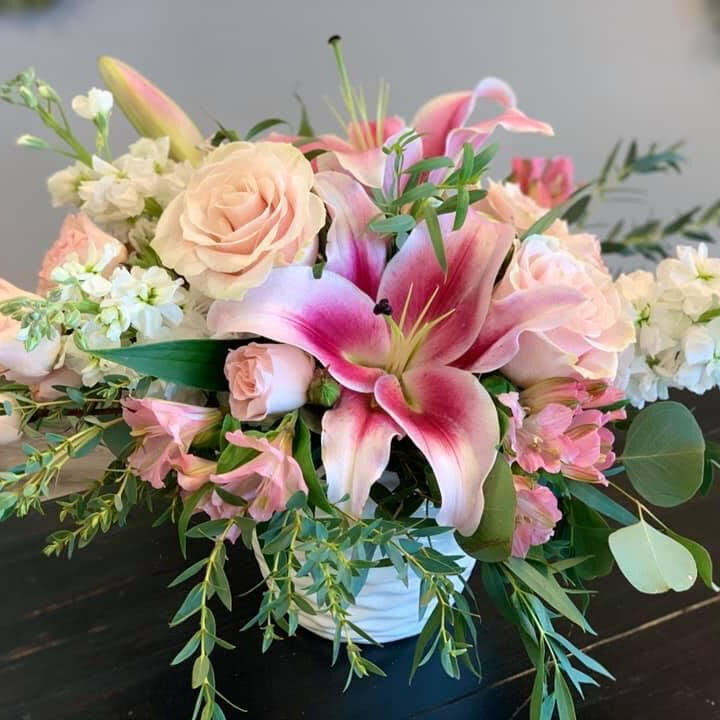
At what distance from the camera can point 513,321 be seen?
47 centimetres

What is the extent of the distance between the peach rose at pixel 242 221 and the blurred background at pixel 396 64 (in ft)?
2.48

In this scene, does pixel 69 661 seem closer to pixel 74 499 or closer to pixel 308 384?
pixel 74 499

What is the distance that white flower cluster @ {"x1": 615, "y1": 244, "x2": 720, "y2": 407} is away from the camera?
526 mm

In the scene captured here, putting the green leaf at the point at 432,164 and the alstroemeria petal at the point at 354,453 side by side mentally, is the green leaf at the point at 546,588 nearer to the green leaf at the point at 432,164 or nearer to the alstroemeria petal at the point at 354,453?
the alstroemeria petal at the point at 354,453

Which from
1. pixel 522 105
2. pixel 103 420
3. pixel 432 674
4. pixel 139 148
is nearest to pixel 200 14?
pixel 522 105

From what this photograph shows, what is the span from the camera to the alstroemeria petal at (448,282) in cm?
49

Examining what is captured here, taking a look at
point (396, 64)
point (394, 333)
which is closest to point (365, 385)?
point (394, 333)

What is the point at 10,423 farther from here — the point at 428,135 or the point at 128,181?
the point at 428,135

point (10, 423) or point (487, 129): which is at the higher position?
point (487, 129)

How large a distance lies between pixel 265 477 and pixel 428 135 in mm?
286

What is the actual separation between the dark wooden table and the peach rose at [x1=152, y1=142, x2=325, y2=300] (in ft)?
1.01

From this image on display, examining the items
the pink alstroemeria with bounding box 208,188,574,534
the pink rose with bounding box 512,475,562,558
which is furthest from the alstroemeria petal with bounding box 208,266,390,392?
the pink rose with bounding box 512,475,562,558

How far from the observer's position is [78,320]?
18.0 inches

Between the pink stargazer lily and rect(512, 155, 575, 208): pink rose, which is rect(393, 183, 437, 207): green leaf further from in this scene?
rect(512, 155, 575, 208): pink rose
